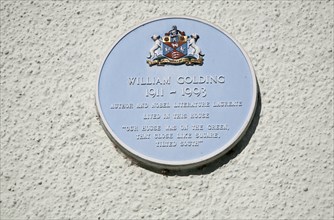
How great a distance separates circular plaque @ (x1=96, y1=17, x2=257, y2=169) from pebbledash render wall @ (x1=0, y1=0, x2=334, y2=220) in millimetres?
73

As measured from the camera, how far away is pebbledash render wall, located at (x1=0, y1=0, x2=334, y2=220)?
1.83 meters

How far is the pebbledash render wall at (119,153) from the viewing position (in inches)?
72.1

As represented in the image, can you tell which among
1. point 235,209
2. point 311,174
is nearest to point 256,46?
point 311,174

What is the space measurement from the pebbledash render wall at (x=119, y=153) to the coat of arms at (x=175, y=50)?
161 mm

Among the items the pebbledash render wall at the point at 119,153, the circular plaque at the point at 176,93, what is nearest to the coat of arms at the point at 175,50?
the circular plaque at the point at 176,93

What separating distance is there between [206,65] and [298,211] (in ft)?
2.53

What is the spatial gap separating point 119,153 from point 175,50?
560 mm

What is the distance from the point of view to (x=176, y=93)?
1.99m

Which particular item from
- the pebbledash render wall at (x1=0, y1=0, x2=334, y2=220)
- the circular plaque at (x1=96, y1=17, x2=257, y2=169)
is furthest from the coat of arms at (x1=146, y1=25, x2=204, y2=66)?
the pebbledash render wall at (x1=0, y1=0, x2=334, y2=220)

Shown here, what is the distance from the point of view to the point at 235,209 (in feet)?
5.93

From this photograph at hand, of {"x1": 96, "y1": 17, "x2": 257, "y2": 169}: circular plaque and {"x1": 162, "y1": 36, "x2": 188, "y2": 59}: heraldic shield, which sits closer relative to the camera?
{"x1": 96, "y1": 17, "x2": 257, "y2": 169}: circular plaque

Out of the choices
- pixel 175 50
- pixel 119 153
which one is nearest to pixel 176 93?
pixel 175 50

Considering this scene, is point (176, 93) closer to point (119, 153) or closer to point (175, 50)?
point (175, 50)

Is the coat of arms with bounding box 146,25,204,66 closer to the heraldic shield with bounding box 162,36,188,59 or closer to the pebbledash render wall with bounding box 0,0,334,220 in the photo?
the heraldic shield with bounding box 162,36,188,59
